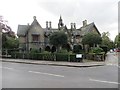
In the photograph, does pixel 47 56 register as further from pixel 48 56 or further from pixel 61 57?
pixel 61 57

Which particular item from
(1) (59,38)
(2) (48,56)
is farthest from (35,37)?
(2) (48,56)

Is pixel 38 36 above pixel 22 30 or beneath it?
beneath

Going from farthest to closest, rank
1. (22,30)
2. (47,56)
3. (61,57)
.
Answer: (22,30)
(47,56)
(61,57)

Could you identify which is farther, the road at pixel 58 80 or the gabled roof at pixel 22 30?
the gabled roof at pixel 22 30

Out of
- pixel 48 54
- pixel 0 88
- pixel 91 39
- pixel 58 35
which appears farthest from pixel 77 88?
pixel 91 39

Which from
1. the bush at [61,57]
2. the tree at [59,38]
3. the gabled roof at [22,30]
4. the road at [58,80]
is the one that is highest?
the gabled roof at [22,30]

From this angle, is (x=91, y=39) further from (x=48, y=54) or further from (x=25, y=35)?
(x=25, y=35)

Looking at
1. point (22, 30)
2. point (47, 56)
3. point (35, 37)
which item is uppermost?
point (22, 30)

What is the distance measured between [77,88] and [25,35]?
4700 centimetres

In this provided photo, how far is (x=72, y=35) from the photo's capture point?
58094 millimetres

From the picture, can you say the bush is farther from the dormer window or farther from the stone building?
the dormer window

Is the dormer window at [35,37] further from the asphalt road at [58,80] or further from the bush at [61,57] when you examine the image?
the asphalt road at [58,80]

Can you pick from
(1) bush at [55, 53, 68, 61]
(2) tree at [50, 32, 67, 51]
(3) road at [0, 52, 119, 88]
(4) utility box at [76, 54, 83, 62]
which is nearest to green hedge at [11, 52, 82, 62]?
(1) bush at [55, 53, 68, 61]

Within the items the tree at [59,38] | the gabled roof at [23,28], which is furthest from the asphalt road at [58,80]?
the gabled roof at [23,28]
